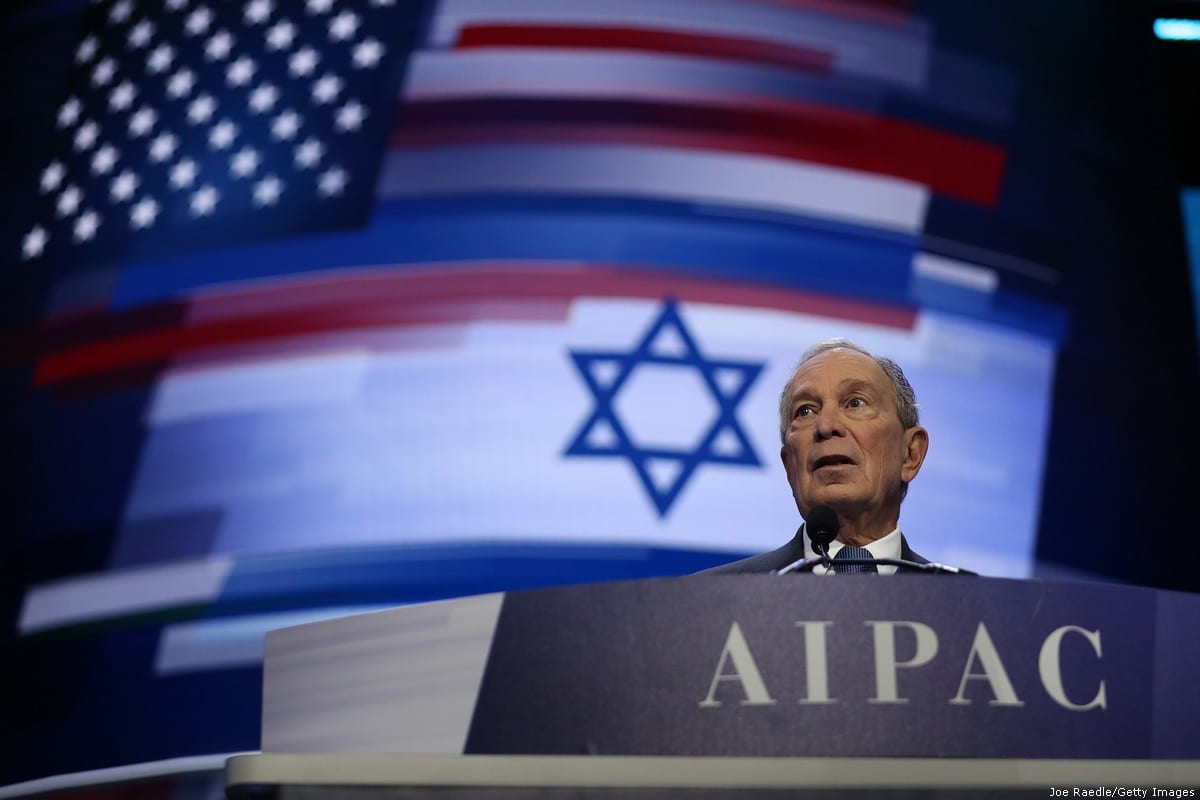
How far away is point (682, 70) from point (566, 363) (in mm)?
1145

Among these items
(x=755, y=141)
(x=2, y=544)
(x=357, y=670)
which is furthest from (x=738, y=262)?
(x=357, y=670)

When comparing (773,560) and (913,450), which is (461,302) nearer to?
(913,450)

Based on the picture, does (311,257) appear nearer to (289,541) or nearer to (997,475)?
(289,541)

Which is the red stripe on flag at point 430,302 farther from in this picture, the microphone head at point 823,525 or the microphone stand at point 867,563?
the microphone stand at point 867,563

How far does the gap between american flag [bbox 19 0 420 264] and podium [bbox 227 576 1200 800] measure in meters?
3.40

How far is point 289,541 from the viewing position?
4289 mm

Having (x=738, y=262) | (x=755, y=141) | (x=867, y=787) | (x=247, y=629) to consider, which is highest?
(x=755, y=141)

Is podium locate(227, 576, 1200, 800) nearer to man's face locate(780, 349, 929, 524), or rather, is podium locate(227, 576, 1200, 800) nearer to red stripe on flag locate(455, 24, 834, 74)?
man's face locate(780, 349, 929, 524)

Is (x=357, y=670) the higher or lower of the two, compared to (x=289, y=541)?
lower

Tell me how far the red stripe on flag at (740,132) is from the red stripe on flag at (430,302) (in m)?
0.48

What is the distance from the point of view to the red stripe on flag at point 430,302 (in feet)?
14.7

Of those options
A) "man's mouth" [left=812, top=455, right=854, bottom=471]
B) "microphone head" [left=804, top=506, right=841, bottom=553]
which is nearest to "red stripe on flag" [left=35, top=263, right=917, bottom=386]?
"man's mouth" [left=812, top=455, right=854, bottom=471]

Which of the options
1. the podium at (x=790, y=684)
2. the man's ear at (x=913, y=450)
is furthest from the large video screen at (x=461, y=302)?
the podium at (x=790, y=684)

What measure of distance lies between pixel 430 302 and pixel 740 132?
1158 millimetres
